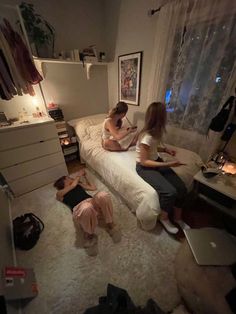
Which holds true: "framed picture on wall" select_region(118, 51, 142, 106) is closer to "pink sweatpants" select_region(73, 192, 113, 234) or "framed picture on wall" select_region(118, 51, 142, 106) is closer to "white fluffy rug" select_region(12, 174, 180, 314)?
"pink sweatpants" select_region(73, 192, 113, 234)

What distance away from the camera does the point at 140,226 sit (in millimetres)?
1529

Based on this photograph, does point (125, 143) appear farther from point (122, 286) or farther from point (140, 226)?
point (122, 286)

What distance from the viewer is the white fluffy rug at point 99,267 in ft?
3.43

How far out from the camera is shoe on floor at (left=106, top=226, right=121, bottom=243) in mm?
1407

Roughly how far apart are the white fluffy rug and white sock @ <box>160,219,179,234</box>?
7 cm

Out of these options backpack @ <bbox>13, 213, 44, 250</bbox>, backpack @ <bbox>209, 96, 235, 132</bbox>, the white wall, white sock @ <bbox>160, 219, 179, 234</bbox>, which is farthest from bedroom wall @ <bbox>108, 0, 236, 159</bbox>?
backpack @ <bbox>13, 213, 44, 250</bbox>

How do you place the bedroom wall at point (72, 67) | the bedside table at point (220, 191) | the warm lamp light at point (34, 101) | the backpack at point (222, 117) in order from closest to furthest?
the bedside table at point (220, 191) < the backpack at point (222, 117) < the bedroom wall at point (72, 67) < the warm lamp light at point (34, 101)

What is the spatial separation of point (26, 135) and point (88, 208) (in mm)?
1254

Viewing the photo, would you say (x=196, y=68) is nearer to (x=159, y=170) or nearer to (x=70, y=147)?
(x=159, y=170)

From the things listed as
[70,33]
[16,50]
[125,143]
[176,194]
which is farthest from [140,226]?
[70,33]

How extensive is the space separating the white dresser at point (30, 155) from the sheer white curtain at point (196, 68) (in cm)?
157

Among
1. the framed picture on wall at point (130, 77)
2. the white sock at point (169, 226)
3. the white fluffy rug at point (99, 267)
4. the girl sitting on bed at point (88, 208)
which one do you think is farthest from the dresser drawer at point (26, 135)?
the white sock at point (169, 226)

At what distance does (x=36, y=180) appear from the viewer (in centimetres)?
209

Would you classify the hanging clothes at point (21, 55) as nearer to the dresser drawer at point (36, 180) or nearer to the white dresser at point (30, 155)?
the white dresser at point (30, 155)
